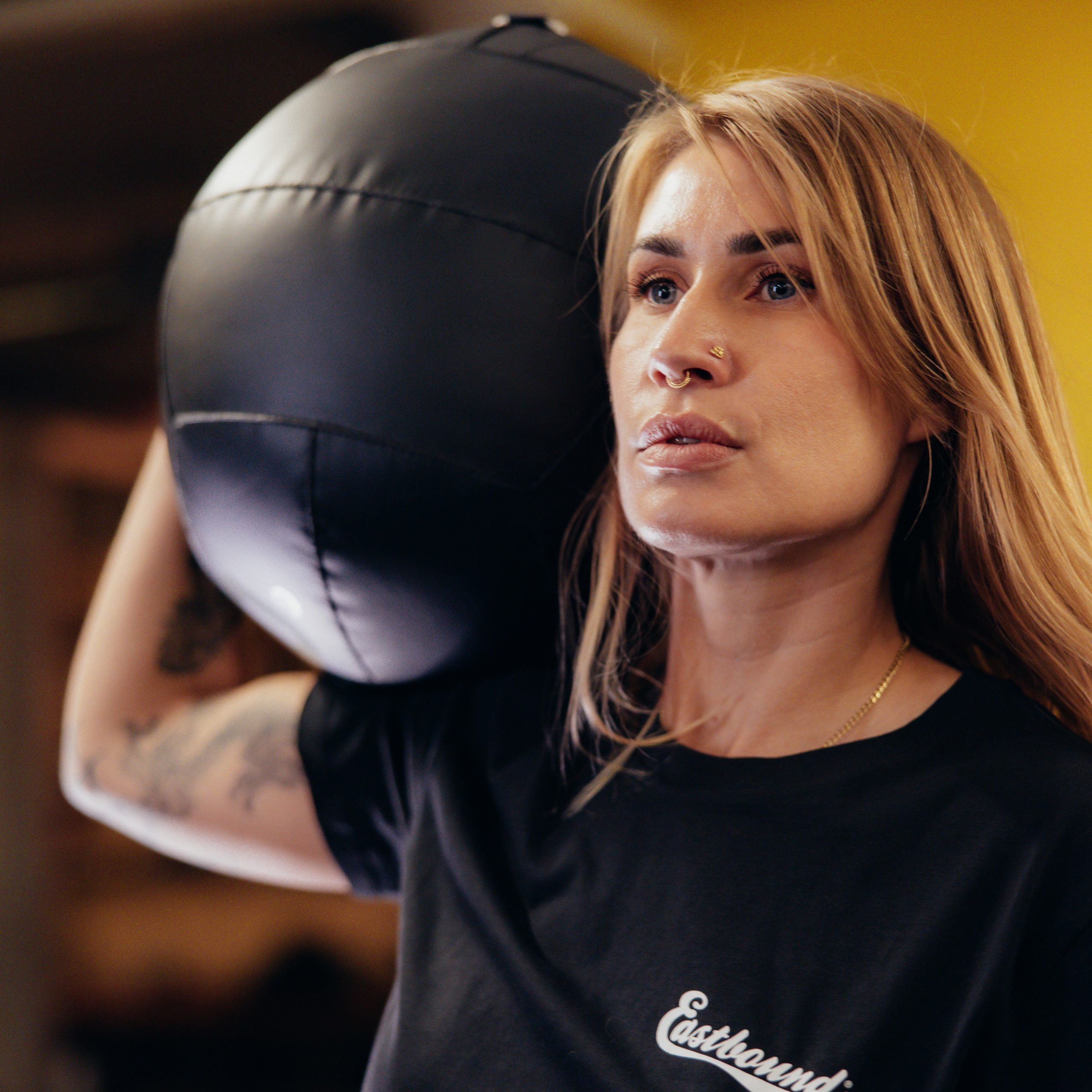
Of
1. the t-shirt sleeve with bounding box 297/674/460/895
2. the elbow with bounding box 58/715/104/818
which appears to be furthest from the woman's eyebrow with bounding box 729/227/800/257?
the elbow with bounding box 58/715/104/818

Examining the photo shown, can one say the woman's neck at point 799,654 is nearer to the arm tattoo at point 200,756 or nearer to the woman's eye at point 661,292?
the woman's eye at point 661,292

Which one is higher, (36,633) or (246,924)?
(36,633)

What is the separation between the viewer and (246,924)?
128 inches

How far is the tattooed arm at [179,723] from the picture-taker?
47.7 inches

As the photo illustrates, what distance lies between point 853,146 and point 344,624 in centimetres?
62

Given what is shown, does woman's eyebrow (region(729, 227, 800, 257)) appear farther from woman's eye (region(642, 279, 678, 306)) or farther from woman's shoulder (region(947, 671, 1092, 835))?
woman's shoulder (region(947, 671, 1092, 835))

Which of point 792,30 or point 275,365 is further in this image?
point 792,30

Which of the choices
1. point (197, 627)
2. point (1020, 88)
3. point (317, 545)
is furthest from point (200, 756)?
point (1020, 88)

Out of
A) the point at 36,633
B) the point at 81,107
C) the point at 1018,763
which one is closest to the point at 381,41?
the point at 81,107

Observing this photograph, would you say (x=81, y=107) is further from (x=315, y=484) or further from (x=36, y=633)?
(x=315, y=484)

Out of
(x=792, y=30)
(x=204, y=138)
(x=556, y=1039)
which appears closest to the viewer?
(x=556, y=1039)

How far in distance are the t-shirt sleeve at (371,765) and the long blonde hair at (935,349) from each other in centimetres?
20

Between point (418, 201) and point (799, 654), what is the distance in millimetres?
529

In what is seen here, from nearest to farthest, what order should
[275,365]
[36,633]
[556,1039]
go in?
1. [556,1039]
2. [275,365]
3. [36,633]
